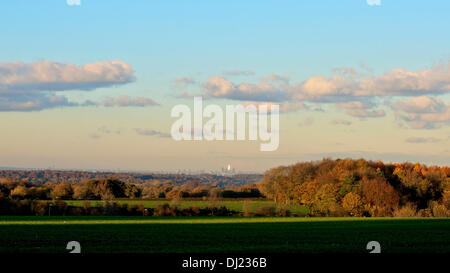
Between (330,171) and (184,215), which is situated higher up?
(330,171)

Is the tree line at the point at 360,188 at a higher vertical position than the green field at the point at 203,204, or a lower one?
higher

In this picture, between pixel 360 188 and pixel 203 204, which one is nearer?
pixel 360 188

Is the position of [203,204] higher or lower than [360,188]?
lower

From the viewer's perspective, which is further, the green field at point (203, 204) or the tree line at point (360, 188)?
the tree line at point (360, 188)

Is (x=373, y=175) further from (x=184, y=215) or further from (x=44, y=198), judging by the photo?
(x=44, y=198)

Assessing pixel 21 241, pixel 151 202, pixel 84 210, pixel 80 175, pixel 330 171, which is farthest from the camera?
pixel 80 175

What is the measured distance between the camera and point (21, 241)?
116 ft

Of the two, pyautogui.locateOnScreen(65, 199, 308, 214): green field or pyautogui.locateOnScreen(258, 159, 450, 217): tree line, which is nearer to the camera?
pyautogui.locateOnScreen(65, 199, 308, 214): green field

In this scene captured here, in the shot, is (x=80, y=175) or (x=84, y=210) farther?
(x=80, y=175)

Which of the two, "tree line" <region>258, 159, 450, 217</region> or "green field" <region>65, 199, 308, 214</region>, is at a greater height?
"tree line" <region>258, 159, 450, 217</region>
